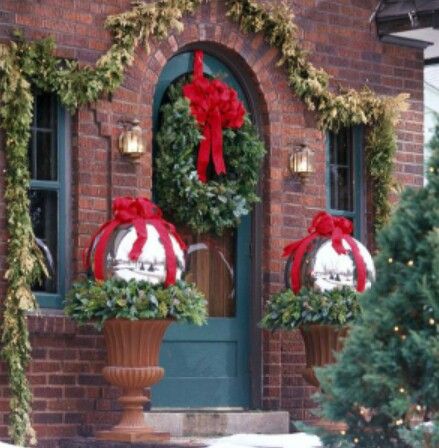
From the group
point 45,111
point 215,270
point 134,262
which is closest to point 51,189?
point 45,111

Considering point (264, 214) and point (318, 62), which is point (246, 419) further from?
point (318, 62)

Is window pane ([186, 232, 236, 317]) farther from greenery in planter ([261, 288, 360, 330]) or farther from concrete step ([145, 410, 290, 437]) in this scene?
concrete step ([145, 410, 290, 437])

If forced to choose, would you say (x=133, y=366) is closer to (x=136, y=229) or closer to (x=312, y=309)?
(x=136, y=229)

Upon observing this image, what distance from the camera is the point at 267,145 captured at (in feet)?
41.2

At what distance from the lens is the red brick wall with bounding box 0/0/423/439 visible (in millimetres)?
11164

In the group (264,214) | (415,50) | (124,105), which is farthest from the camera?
(415,50)

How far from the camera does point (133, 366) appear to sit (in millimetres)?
10852

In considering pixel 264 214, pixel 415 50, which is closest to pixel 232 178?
pixel 264 214

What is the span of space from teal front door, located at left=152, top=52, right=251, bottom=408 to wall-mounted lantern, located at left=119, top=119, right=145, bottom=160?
54 cm

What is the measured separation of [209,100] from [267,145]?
0.75 metres

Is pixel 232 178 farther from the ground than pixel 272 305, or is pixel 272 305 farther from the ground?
pixel 232 178

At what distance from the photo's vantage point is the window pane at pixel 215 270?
479 inches

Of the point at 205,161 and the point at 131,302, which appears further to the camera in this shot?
the point at 205,161

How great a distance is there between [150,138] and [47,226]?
1012 millimetres
